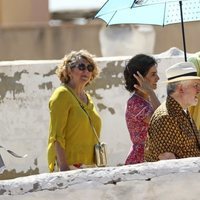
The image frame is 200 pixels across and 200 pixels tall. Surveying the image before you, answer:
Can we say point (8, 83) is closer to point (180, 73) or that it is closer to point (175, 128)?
point (180, 73)

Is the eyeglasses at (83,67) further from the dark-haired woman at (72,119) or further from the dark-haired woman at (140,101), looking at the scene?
the dark-haired woman at (140,101)

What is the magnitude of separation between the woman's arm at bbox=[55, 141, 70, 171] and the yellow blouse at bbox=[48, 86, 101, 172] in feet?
0.09

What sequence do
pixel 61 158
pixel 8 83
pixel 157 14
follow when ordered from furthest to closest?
pixel 8 83, pixel 157 14, pixel 61 158

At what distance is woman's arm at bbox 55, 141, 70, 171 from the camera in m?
5.54

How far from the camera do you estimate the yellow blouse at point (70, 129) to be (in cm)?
558

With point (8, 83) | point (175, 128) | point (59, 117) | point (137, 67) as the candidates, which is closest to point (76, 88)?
point (59, 117)

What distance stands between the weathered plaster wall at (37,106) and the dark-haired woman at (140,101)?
171cm

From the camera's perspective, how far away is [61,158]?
18.2ft

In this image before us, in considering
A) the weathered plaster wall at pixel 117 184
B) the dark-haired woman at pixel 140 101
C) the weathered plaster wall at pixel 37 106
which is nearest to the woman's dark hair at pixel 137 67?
the dark-haired woman at pixel 140 101

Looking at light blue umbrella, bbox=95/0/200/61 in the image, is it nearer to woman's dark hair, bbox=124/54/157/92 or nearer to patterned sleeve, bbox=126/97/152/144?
woman's dark hair, bbox=124/54/157/92

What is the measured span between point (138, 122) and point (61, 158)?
0.49m

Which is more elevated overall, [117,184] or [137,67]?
[137,67]

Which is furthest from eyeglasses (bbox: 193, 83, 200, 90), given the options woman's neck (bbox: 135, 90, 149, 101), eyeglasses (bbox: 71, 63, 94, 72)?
eyeglasses (bbox: 71, 63, 94, 72)

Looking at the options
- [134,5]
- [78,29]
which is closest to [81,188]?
[134,5]
